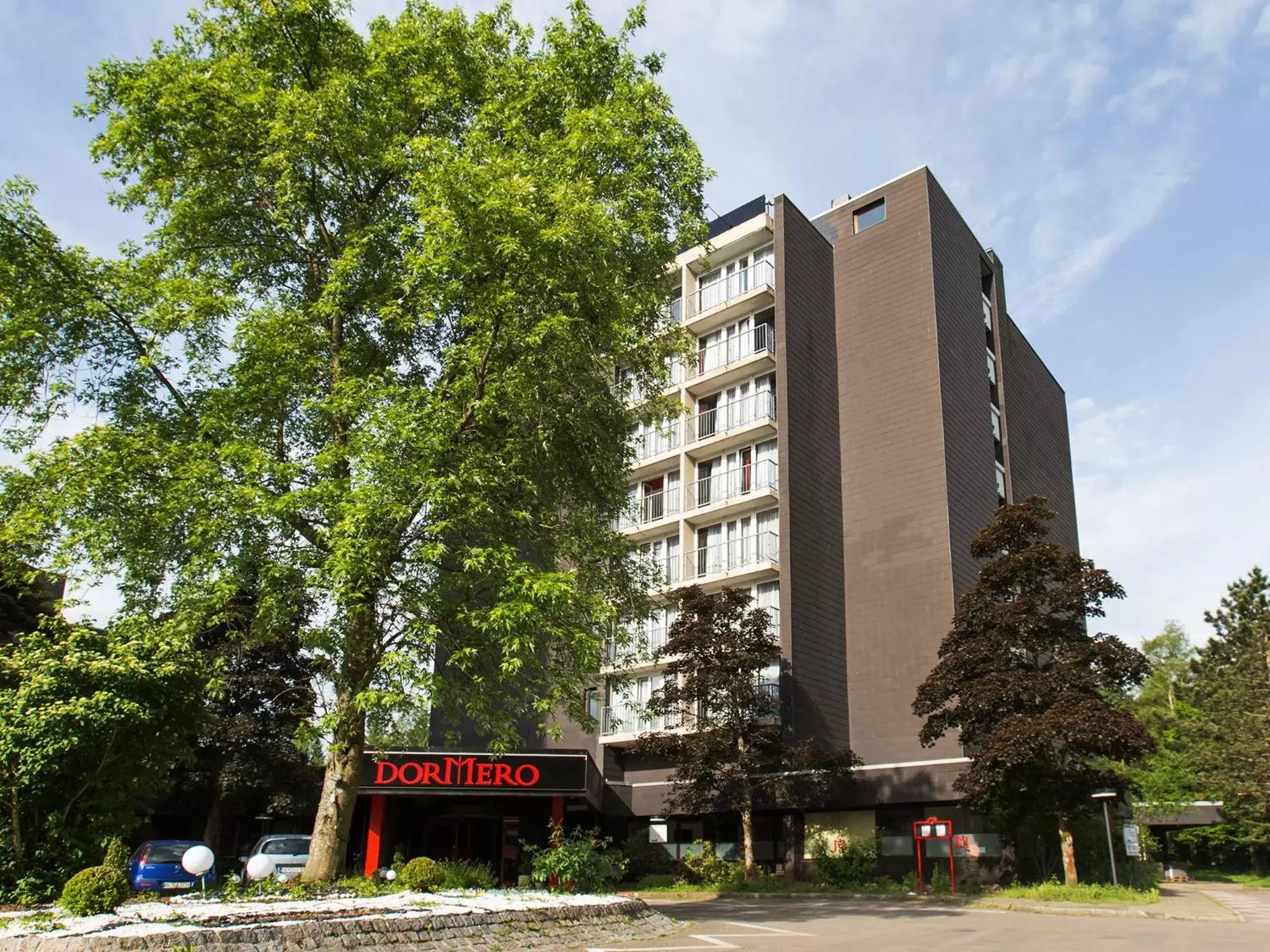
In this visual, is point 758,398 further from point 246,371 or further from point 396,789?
point 246,371

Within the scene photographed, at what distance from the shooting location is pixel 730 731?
23875 millimetres

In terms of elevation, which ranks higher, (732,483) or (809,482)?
(732,483)

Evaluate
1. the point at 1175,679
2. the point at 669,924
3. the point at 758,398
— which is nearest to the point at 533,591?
the point at 669,924

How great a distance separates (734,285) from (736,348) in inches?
95.9

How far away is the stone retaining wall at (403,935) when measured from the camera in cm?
859

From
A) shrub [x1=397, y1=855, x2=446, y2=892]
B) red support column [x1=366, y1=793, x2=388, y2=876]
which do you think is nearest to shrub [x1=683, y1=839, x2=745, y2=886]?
red support column [x1=366, y1=793, x2=388, y2=876]

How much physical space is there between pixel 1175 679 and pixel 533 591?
55.6 meters

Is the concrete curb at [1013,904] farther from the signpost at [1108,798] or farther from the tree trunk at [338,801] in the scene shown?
the tree trunk at [338,801]

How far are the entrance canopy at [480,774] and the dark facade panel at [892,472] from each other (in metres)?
8.32

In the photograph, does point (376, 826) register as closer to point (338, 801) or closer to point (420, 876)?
point (420, 876)

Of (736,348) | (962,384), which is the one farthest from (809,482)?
(962,384)

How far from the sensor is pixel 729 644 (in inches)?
975

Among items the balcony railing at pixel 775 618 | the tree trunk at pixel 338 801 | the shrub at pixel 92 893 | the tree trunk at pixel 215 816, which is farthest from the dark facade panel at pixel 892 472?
the shrub at pixel 92 893

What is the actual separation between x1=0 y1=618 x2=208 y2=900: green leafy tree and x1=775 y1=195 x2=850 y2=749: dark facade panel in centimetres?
1713
